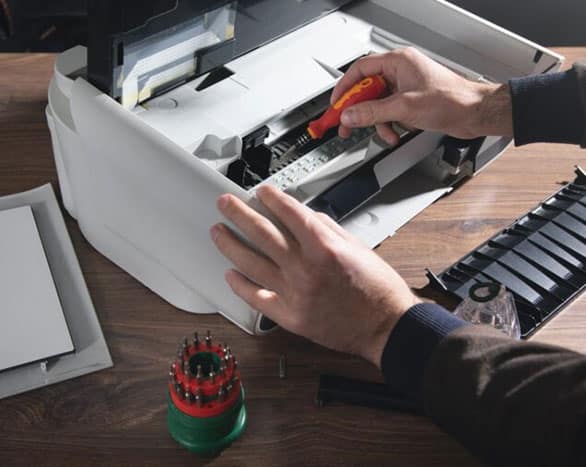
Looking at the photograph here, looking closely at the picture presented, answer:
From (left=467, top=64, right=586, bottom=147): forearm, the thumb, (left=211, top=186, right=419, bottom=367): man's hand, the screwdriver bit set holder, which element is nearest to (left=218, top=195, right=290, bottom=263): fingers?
(left=211, top=186, right=419, bottom=367): man's hand

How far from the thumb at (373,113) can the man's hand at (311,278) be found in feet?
0.59

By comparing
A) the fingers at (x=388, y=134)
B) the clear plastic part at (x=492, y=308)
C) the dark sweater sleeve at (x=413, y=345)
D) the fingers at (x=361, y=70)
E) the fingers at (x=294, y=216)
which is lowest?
the clear plastic part at (x=492, y=308)

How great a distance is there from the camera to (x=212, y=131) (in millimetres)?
864

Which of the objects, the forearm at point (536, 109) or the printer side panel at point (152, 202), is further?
the forearm at point (536, 109)

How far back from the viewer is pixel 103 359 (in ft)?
2.77

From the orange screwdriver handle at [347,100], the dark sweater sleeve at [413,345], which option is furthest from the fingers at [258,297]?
the orange screwdriver handle at [347,100]

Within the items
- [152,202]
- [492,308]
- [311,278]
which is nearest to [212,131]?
[152,202]

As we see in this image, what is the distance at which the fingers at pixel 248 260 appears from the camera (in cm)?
76

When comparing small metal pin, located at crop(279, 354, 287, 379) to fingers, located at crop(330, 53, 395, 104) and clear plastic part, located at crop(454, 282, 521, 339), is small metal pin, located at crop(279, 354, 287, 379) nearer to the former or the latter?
clear plastic part, located at crop(454, 282, 521, 339)

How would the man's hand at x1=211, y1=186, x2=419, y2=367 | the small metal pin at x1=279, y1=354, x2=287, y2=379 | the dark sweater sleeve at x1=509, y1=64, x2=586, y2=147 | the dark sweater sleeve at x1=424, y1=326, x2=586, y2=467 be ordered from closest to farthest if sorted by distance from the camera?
the dark sweater sleeve at x1=424, y1=326, x2=586, y2=467, the man's hand at x1=211, y1=186, x2=419, y2=367, the small metal pin at x1=279, y1=354, x2=287, y2=379, the dark sweater sleeve at x1=509, y1=64, x2=586, y2=147

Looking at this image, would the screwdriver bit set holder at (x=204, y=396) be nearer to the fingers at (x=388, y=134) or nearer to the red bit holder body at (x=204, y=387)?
the red bit holder body at (x=204, y=387)

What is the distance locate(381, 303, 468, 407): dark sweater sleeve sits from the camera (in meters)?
0.71

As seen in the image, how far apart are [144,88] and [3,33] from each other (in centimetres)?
33

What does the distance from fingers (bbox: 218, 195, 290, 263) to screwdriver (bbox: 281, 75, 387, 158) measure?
17 cm
